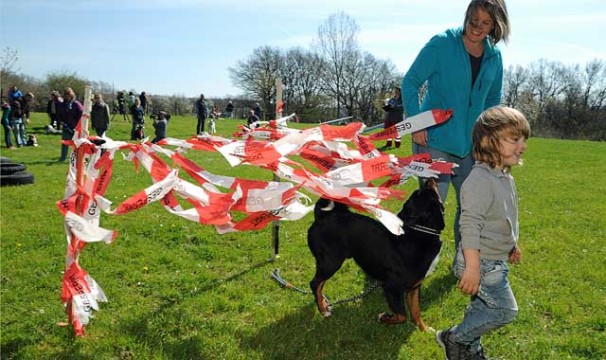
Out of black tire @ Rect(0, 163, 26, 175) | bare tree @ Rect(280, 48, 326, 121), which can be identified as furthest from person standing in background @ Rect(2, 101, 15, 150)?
bare tree @ Rect(280, 48, 326, 121)

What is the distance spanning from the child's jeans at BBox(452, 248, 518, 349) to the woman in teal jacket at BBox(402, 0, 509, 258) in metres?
1.25

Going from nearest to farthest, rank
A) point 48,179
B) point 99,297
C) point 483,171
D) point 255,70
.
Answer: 1. point 483,171
2. point 99,297
3. point 48,179
4. point 255,70

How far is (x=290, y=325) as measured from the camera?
12.8 ft

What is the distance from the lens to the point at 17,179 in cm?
970

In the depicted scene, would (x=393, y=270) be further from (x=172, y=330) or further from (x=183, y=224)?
(x=183, y=224)

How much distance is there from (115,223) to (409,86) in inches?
192

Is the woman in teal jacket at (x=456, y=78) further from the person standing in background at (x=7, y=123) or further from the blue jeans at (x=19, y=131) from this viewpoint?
the blue jeans at (x=19, y=131)

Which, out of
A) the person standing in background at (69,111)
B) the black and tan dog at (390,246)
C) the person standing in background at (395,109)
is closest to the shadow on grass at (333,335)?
the black and tan dog at (390,246)

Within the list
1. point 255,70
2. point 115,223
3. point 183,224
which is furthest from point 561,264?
point 255,70

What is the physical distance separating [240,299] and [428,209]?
2030 millimetres

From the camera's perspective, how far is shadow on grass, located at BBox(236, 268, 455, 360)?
3488mm

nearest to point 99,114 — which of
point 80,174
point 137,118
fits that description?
point 137,118

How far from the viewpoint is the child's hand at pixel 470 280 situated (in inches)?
106

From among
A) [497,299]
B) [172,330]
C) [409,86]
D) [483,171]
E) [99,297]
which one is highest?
[409,86]
